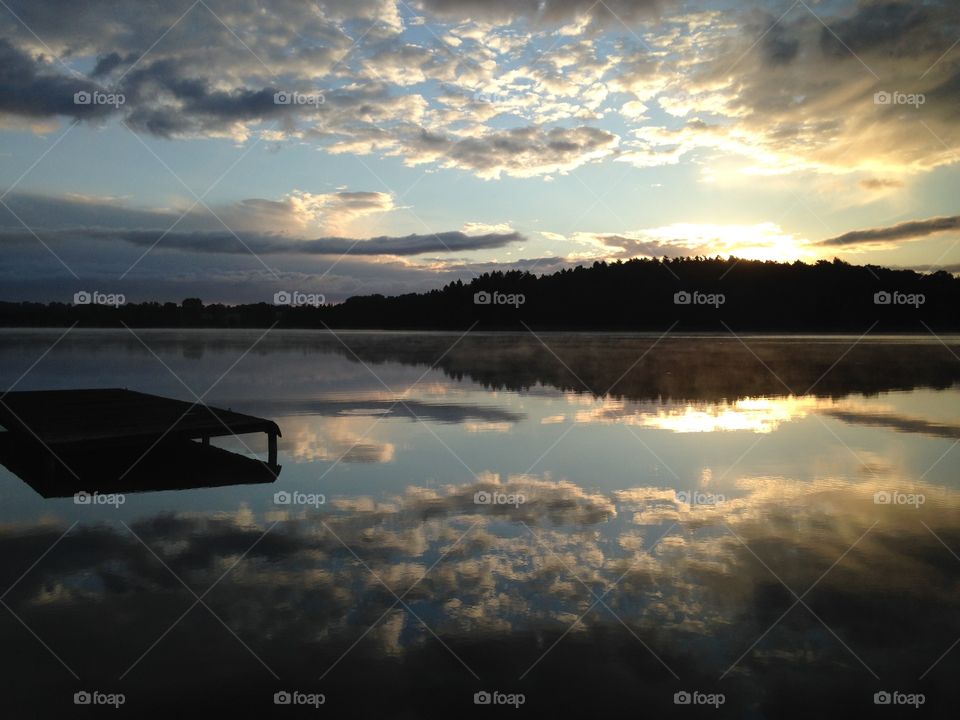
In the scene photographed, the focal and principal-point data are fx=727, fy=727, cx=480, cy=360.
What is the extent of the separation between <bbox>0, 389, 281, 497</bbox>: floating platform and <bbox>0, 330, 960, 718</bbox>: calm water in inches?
24.5

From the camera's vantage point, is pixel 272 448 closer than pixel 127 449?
Yes

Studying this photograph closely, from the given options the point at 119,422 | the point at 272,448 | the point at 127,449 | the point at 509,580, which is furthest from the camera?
the point at 127,449

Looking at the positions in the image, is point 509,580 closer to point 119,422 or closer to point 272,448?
point 272,448

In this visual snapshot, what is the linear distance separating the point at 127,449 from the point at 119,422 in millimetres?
1743

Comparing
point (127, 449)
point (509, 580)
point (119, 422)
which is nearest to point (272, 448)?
point (119, 422)

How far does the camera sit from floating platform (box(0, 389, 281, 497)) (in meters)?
12.8

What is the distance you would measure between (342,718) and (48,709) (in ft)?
7.40

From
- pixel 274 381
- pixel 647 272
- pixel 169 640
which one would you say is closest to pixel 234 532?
pixel 169 640

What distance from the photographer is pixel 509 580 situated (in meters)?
7.95

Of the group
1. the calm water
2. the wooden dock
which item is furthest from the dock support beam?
the calm water

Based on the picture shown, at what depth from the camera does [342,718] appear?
5410mm

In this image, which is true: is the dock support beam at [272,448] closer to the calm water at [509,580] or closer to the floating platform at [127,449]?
the floating platform at [127,449]

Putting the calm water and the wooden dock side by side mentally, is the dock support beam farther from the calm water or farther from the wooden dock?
the calm water

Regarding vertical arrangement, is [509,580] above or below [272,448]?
below
